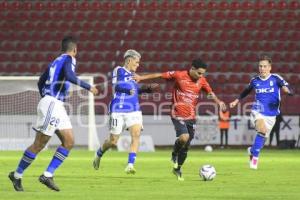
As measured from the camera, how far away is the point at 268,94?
16.2 m

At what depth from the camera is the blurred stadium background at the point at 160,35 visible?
28.8 metres

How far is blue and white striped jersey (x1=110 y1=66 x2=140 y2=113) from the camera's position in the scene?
13935 millimetres

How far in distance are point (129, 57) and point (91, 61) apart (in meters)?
15.6

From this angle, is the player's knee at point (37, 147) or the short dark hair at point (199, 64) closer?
the player's knee at point (37, 147)

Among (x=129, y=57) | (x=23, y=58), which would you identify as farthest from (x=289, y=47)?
(x=129, y=57)

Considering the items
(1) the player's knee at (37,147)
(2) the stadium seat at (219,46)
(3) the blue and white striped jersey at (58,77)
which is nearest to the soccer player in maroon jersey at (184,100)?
(3) the blue and white striped jersey at (58,77)

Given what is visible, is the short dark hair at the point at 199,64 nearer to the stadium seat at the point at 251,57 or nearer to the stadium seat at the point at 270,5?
the stadium seat at the point at 251,57

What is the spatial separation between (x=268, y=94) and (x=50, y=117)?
686 centimetres

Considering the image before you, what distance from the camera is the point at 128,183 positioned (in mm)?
11930

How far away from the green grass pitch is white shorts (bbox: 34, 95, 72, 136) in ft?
2.56

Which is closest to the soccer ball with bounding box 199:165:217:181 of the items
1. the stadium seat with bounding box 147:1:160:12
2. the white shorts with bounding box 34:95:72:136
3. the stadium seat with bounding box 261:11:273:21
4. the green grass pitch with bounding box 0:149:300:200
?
the green grass pitch with bounding box 0:149:300:200

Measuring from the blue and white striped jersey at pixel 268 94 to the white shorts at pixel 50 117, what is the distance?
662cm

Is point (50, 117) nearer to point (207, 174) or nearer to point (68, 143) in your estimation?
point (68, 143)

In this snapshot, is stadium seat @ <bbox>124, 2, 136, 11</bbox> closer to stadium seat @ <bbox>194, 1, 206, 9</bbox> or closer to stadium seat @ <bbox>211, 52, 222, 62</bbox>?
stadium seat @ <bbox>194, 1, 206, 9</bbox>
